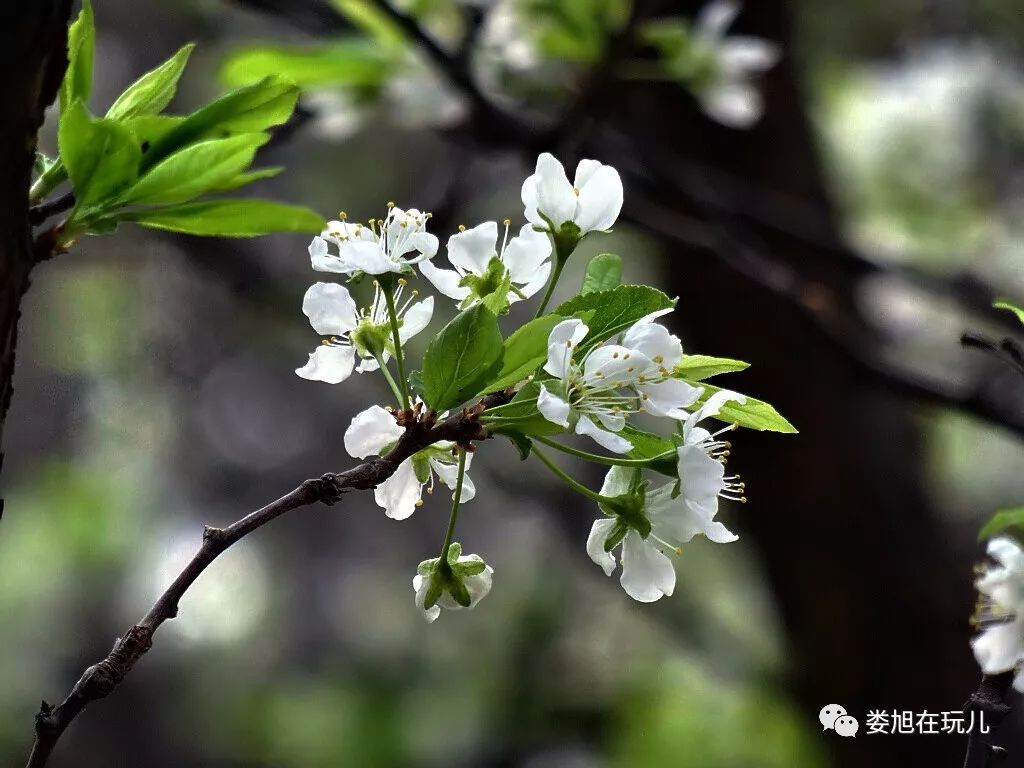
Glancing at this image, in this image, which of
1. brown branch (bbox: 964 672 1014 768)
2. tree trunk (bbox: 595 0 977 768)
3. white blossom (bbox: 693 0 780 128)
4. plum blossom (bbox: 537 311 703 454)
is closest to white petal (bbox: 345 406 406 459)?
plum blossom (bbox: 537 311 703 454)

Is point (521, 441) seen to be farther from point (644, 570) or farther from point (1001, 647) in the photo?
point (1001, 647)

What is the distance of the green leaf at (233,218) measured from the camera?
0.55m

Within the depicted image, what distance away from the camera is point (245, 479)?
14.8ft

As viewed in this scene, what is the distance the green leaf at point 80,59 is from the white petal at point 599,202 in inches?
11.0

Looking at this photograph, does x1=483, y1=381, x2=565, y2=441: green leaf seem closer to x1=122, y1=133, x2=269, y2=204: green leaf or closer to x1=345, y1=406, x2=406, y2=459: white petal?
x1=345, y1=406, x2=406, y2=459: white petal

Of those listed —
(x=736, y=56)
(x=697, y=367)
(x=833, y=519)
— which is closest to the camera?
(x=697, y=367)

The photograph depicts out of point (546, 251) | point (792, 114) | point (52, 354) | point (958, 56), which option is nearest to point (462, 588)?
point (546, 251)

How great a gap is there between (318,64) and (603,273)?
2.82 ft

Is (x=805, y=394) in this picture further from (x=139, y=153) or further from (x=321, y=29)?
(x=139, y=153)

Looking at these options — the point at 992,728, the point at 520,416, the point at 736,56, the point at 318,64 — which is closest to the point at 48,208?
the point at 520,416

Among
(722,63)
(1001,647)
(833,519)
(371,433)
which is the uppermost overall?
(371,433)

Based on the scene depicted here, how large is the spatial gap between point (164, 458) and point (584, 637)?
1.99 metres

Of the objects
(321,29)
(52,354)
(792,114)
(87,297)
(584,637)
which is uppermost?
(321,29)

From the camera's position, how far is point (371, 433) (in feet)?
1.81
